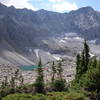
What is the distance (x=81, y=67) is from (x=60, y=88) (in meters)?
22.8

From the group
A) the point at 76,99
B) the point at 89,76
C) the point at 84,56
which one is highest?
the point at 84,56

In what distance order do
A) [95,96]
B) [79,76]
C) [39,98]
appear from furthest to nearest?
[79,76], [95,96], [39,98]

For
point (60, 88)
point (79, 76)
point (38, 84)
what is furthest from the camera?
point (60, 88)

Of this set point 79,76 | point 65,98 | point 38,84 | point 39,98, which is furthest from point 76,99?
point 38,84

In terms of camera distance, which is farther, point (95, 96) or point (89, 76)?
point (89, 76)

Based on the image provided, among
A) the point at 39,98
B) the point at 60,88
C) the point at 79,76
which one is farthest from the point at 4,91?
the point at 39,98

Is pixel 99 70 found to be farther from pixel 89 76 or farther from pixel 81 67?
pixel 81 67

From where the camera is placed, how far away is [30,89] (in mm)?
109688

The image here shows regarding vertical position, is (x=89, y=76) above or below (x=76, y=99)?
above

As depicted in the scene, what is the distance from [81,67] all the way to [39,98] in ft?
133

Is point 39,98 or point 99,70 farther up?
point 99,70

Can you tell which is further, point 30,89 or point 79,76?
point 30,89

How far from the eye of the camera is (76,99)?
5662 centimetres

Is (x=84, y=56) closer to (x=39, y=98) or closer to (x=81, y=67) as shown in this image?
(x=81, y=67)
